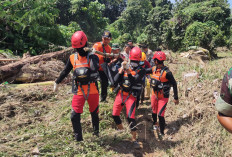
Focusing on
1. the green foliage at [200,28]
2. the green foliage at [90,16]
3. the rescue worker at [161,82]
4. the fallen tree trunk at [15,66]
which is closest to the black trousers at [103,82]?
the rescue worker at [161,82]

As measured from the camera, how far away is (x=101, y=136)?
13.6 feet

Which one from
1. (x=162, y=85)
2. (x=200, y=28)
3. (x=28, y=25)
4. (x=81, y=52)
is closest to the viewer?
(x=81, y=52)

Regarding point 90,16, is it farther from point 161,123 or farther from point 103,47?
point 161,123

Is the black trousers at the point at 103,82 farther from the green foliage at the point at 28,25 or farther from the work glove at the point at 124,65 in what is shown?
the green foliage at the point at 28,25

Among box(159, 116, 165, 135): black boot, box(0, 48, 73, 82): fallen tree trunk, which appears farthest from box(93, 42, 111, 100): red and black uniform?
box(0, 48, 73, 82): fallen tree trunk

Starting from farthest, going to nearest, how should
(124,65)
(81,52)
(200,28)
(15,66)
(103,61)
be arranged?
(200,28)
(15,66)
(103,61)
(124,65)
(81,52)

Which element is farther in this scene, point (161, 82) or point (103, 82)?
point (103, 82)

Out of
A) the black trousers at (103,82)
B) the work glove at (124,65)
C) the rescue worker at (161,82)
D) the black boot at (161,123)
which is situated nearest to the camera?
the work glove at (124,65)

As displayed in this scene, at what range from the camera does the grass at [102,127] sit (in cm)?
361

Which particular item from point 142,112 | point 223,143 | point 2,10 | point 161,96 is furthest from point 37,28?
point 223,143

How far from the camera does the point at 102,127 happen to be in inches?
182

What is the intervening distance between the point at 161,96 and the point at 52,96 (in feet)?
11.0

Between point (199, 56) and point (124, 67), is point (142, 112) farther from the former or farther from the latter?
point (199, 56)

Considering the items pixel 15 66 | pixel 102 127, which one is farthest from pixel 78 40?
pixel 15 66
